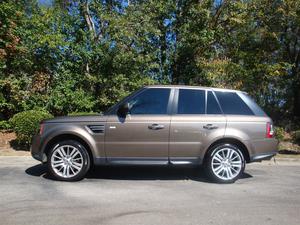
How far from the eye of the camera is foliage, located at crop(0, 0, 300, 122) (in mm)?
14844

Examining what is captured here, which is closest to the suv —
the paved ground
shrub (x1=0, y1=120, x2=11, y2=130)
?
the paved ground

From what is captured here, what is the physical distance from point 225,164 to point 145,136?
159 cm

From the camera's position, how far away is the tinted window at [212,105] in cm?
907

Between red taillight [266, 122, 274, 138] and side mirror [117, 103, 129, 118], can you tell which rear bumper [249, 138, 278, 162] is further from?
side mirror [117, 103, 129, 118]

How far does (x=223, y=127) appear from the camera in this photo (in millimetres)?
8914

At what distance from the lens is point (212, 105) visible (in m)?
9.11

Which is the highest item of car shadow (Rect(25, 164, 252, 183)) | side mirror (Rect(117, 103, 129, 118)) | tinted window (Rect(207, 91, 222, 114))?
tinted window (Rect(207, 91, 222, 114))

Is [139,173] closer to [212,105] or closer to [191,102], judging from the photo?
[191,102]

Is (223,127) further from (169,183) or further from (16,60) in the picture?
(16,60)

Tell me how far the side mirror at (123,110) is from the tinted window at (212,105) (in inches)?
60.7

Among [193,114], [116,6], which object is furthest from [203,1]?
[193,114]

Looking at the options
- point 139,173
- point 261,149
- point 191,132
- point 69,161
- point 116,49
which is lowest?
point 139,173

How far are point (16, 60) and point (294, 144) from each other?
28.5ft

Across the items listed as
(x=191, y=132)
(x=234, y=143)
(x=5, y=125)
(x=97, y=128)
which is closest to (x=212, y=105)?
(x=191, y=132)
